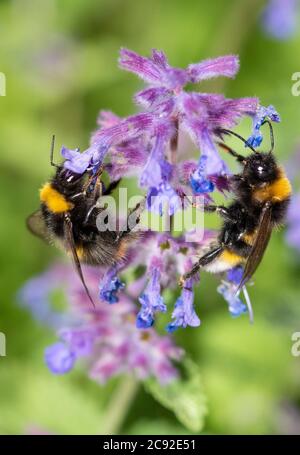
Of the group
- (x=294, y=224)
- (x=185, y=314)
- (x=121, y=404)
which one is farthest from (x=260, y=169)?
(x=294, y=224)

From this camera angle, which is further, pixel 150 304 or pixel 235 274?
pixel 235 274

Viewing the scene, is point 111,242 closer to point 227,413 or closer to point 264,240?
point 264,240

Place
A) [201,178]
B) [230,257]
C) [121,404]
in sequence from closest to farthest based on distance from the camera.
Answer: [201,178], [230,257], [121,404]

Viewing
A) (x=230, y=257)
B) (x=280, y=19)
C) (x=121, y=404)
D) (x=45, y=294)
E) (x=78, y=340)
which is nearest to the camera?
(x=230, y=257)

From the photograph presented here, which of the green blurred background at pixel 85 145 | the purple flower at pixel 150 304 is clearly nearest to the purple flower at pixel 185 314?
the purple flower at pixel 150 304

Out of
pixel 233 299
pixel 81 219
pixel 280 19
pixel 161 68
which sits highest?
pixel 280 19

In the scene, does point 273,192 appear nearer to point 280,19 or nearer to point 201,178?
point 201,178
